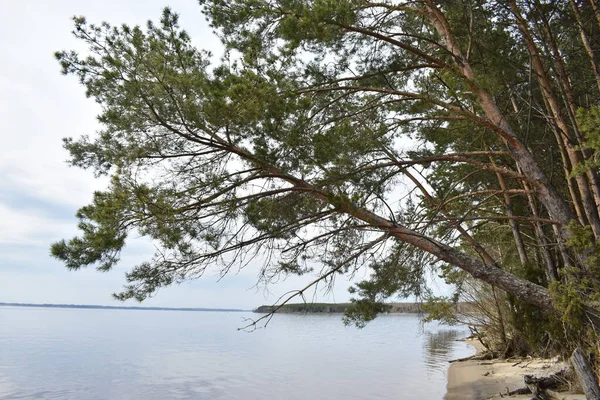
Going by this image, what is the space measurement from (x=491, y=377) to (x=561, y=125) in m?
8.19

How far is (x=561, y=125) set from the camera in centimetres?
598

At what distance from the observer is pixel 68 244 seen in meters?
4.54

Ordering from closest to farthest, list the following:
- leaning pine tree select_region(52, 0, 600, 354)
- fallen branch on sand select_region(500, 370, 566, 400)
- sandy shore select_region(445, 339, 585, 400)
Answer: leaning pine tree select_region(52, 0, 600, 354)
fallen branch on sand select_region(500, 370, 566, 400)
sandy shore select_region(445, 339, 585, 400)

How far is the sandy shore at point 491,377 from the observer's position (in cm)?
935

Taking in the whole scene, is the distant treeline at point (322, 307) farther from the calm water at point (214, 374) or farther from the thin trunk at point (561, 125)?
the calm water at point (214, 374)

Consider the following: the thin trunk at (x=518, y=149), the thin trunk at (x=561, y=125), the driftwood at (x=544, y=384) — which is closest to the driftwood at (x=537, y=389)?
the driftwood at (x=544, y=384)

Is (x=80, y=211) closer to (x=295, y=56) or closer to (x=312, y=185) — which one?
(x=312, y=185)

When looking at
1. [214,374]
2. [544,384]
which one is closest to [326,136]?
[544,384]

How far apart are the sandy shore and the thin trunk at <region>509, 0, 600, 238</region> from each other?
357 centimetres

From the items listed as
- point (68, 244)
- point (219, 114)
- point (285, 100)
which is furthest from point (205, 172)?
point (68, 244)

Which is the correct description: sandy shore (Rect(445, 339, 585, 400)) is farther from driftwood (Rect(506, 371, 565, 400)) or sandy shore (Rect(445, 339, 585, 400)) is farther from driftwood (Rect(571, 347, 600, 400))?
driftwood (Rect(571, 347, 600, 400))

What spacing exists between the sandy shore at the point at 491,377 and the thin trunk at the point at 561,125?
3568 mm

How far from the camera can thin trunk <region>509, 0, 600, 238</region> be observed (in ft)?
17.5

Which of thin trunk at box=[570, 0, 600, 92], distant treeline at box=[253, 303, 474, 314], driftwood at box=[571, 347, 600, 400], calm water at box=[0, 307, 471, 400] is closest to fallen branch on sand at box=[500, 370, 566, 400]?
driftwood at box=[571, 347, 600, 400]
